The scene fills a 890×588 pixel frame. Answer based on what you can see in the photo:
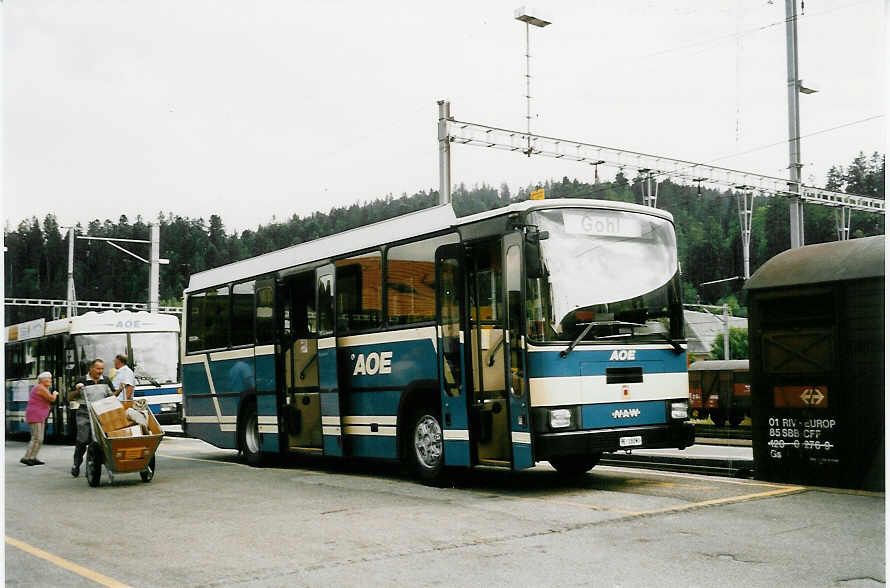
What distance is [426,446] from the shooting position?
1201 cm

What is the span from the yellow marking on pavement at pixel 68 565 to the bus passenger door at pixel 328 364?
5.34m

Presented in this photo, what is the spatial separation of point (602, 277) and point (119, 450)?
6539 millimetres

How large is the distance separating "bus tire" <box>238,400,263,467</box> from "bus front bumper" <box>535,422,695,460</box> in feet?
21.9

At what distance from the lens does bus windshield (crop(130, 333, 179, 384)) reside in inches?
946

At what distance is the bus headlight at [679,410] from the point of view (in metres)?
11.2

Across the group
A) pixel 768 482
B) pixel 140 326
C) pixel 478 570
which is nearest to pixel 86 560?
pixel 478 570

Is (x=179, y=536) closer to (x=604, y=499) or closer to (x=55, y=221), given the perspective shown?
(x=55, y=221)

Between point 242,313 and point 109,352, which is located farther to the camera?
point 109,352

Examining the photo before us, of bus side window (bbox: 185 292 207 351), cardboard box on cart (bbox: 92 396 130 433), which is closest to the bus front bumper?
cardboard box on cart (bbox: 92 396 130 433)

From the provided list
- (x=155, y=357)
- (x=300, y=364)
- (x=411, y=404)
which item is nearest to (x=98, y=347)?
(x=155, y=357)

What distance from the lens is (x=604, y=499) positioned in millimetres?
10070

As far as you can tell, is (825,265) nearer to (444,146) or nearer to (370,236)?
(370,236)

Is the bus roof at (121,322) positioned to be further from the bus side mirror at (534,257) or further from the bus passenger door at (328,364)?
the bus side mirror at (534,257)

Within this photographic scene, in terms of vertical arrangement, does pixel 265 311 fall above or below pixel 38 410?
above
